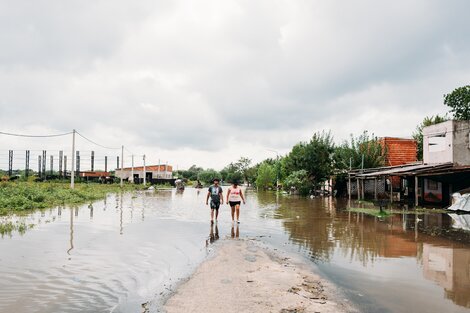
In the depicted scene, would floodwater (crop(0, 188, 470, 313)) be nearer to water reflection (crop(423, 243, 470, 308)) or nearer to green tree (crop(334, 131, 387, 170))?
water reflection (crop(423, 243, 470, 308))

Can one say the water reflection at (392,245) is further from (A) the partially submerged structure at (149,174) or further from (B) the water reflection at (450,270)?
(A) the partially submerged structure at (149,174)

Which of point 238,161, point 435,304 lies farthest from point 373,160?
point 238,161

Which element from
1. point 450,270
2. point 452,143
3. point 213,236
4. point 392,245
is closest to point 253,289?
point 450,270

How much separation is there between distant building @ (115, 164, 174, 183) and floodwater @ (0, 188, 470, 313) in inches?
2371

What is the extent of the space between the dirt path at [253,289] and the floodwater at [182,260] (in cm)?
36

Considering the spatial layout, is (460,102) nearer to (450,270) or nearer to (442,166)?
(442,166)

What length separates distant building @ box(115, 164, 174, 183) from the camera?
74194mm

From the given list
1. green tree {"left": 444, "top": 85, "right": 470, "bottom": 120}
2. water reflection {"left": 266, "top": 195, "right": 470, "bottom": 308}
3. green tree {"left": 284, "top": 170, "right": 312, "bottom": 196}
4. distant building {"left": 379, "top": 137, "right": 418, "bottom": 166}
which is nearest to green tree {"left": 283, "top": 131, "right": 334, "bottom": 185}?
green tree {"left": 284, "top": 170, "right": 312, "bottom": 196}

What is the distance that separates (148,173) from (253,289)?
78.3m

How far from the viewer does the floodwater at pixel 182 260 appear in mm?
5461

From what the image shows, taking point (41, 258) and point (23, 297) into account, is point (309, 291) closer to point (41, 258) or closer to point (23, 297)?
point (23, 297)

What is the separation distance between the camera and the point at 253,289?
568 cm

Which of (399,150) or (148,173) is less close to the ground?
(399,150)

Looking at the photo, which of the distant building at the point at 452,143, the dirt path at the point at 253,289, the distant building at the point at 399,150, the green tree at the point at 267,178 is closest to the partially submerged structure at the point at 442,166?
the distant building at the point at 452,143
